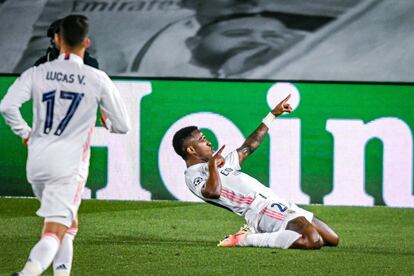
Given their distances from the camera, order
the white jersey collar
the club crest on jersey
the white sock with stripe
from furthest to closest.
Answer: the club crest on jersey
the white jersey collar
the white sock with stripe

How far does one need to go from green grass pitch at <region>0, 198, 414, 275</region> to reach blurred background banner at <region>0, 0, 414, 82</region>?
1386 millimetres

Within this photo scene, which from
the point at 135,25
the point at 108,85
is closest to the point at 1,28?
the point at 135,25

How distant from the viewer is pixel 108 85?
6746 millimetres

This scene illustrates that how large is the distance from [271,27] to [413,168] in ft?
6.42

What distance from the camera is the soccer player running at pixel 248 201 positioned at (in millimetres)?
9070

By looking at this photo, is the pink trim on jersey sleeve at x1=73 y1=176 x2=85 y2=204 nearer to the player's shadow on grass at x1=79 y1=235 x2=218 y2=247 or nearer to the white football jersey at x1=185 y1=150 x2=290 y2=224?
the white football jersey at x1=185 y1=150 x2=290 y2=224

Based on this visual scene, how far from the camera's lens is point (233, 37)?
41.3 ft

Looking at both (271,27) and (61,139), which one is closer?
(61,139)

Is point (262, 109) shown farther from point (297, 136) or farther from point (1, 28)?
point (1, 28)

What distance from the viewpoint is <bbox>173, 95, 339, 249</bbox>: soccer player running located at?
9070 millimetres

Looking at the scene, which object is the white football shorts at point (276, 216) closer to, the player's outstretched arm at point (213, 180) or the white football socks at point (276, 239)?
the white football socks at point (276, 239)

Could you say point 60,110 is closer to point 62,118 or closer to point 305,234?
point 62,118

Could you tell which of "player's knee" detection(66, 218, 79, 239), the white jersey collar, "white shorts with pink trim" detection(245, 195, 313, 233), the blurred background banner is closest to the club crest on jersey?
"white shorts with pink trim" detection(245, 195, 313, 233)

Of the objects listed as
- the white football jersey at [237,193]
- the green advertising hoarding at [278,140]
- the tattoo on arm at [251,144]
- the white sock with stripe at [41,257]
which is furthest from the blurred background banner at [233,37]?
the white sock with stripe at [41,257]
